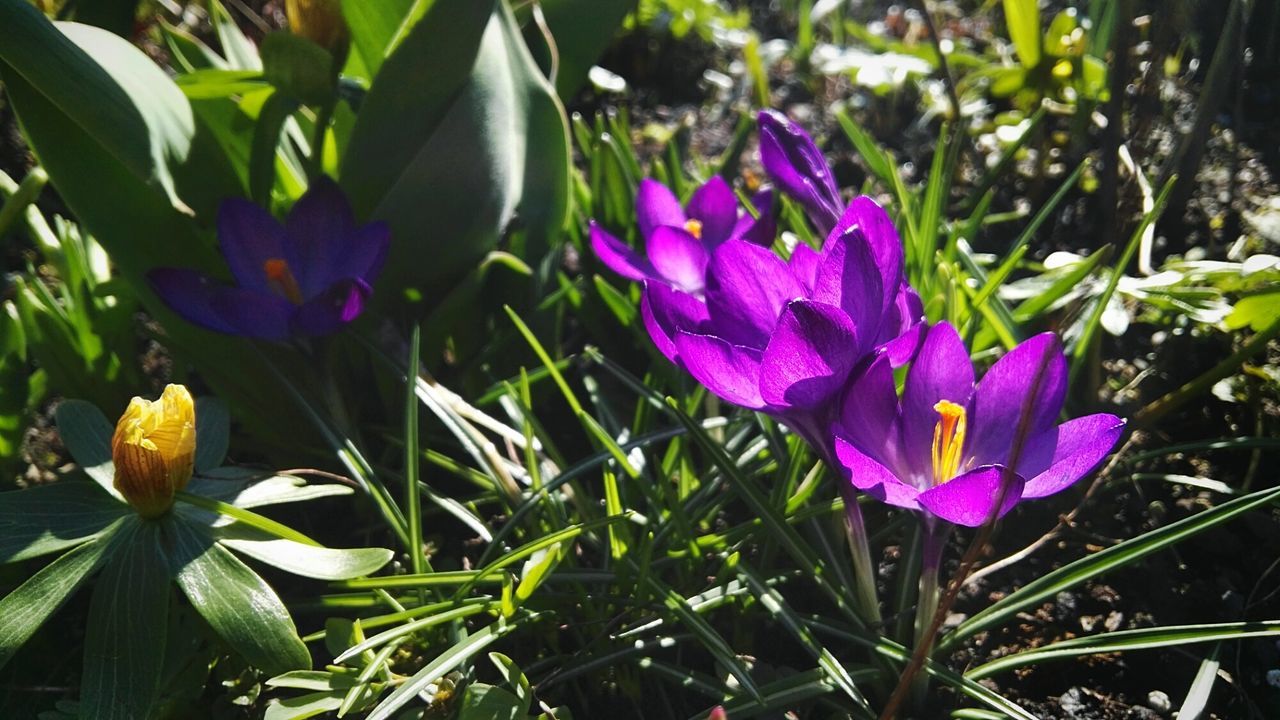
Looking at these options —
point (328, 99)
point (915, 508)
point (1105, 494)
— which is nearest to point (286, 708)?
point (915, 508)

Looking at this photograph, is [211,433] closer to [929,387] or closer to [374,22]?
[374,22]

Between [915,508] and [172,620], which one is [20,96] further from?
[915,508]

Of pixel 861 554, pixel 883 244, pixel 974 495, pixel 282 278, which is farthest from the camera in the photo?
pixel 282 278

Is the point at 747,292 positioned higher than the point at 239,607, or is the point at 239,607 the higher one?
the point at 747,292

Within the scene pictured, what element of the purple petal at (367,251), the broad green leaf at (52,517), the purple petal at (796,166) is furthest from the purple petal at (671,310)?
the broad green leaf at (52,517)

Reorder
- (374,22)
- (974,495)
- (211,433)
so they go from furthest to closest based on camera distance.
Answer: (374,22), (211,433), (974,495)

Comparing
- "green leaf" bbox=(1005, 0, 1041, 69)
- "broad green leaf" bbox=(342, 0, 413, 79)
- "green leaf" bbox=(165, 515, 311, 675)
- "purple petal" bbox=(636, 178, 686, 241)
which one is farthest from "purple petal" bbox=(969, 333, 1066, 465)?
"green leaf" bbox=(1005, 0, 1041, 69)

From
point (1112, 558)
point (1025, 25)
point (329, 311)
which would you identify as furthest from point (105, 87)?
point (1025, 25)

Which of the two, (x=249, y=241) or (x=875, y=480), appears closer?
(x=875, y=480)
